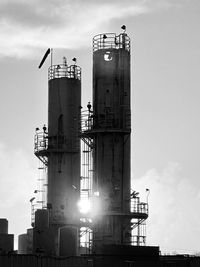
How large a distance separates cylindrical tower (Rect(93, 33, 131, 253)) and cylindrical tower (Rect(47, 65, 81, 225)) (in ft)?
34.6

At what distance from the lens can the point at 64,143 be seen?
7625cm

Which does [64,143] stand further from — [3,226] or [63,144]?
[3,226]

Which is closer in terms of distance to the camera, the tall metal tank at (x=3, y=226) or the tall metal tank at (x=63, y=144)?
the tall metal tank at (x=3, y=226)

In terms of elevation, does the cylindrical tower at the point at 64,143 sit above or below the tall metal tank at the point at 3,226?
above

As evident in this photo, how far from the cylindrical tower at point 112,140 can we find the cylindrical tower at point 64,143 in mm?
10559

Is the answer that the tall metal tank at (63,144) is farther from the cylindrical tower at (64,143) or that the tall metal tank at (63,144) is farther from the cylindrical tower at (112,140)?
the cylindrical tower at (112,140)

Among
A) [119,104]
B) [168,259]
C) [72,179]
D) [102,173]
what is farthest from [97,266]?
[72,179]

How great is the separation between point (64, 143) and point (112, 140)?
44.7ft

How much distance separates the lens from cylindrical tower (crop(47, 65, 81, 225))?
7469cm

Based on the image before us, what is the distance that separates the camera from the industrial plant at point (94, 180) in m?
53.9

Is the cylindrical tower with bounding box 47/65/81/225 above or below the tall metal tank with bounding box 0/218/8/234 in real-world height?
above

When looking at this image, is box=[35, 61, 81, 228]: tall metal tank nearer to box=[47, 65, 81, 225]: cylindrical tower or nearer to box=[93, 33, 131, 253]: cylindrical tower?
box=[47, 65, 81, 225]: cylindrical tower

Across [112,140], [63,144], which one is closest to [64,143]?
[63,144]

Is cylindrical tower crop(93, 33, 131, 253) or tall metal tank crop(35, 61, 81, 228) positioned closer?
cylindrical tower crop(93, 33, 131, 253)
